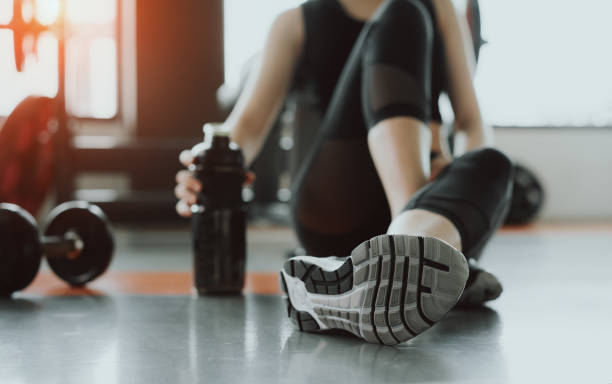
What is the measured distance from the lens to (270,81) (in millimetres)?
1320

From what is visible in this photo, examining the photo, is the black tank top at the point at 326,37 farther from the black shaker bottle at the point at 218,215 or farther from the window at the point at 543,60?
the window at the point at 543,60

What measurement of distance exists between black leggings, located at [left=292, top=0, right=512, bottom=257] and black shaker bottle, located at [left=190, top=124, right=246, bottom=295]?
161 mm

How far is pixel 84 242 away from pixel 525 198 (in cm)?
319

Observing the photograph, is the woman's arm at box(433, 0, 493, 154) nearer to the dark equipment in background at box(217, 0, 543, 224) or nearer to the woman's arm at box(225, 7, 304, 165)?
the woman's arm at box(225, 7, 304, 165)

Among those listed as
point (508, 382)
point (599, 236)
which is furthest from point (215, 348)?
point (599, 236)

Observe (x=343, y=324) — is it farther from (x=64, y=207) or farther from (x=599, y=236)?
(x=599, y=236)

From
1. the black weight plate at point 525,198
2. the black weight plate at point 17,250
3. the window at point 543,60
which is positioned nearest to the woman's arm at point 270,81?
the black weight plate at point 17,250

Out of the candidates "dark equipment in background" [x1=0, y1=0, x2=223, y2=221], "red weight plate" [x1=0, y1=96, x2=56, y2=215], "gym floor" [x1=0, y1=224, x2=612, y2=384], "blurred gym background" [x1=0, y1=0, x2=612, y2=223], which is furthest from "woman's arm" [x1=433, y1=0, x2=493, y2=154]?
"dark equipment in background" [x1=0, y1=0, x2=223, y2=221]

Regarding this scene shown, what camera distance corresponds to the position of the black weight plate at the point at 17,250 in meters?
1.15

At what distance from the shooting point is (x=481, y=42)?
4.99ft

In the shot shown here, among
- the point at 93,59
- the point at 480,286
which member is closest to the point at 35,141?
the point at 480,286

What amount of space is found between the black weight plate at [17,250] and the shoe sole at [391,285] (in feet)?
2.15

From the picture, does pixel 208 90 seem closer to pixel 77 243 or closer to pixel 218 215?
pixel 77 243

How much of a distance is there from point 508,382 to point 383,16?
0.65 meters
